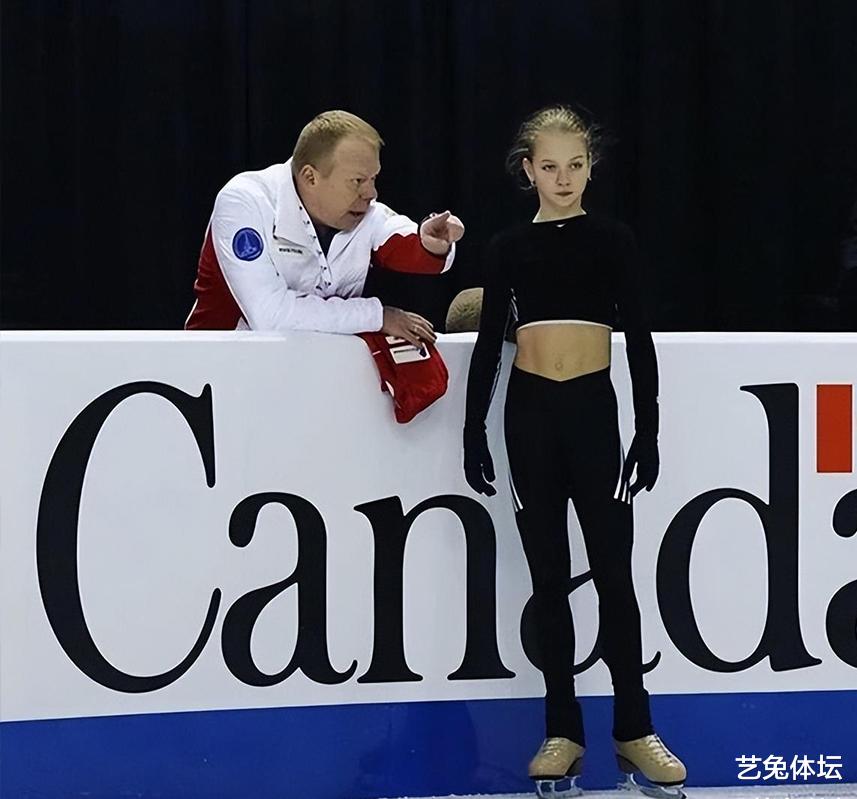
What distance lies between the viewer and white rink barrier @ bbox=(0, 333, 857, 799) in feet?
8.34

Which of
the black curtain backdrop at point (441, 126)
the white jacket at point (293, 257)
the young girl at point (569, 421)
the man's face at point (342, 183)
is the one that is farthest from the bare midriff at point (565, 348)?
the black curtain backdrop at point (441, 126)

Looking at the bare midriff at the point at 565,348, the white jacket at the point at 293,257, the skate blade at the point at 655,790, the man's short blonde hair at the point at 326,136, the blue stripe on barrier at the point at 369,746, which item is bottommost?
the skate blade at the point at 655,790

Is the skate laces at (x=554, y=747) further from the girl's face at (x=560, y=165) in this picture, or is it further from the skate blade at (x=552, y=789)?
the girl's face at (x=560, y=165)

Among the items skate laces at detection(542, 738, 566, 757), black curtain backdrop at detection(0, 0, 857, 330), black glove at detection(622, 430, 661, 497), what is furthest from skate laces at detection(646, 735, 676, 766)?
black curtain backdrop at detection(0, 0, 857, 330)

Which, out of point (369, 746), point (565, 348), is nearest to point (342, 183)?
point (565, 348)

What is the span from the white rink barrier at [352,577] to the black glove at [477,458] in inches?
3.8

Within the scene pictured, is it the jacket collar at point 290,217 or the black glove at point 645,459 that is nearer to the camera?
the black glove at point 645,459

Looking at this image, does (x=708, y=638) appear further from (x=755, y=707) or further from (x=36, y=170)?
(x=36, y=170)

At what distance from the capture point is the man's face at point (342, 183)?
2.62 metres

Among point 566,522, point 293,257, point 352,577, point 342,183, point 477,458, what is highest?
point 342,183

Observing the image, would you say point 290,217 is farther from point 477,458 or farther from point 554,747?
point 554,747

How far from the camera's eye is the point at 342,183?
2627 mm

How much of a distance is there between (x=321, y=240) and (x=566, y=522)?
666 mm

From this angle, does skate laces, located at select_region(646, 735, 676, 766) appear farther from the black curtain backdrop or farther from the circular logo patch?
the black curtain backdrop
